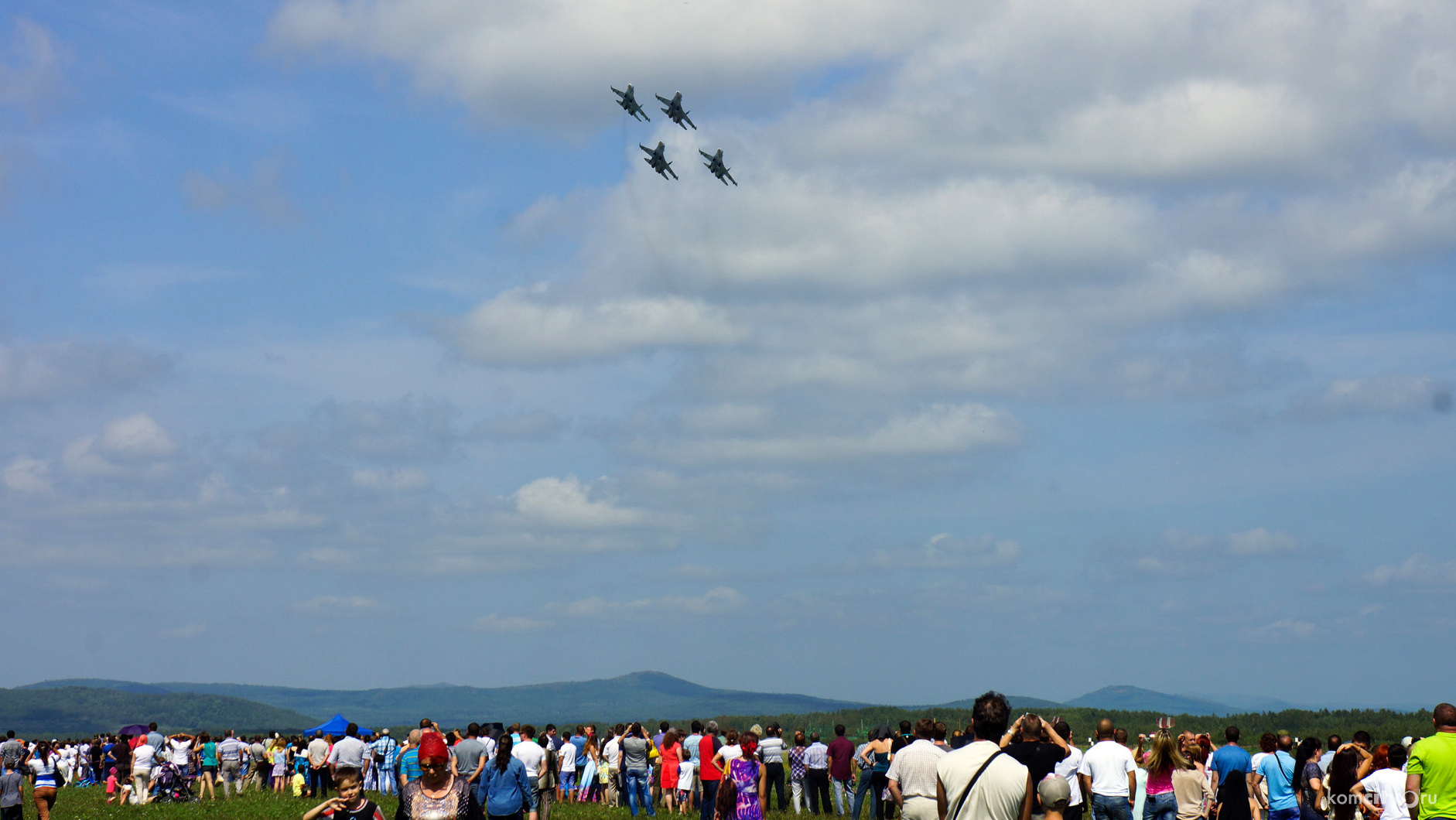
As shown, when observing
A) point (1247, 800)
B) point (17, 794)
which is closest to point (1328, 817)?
point (1247, 800)

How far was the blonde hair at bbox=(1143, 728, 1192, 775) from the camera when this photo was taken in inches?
556

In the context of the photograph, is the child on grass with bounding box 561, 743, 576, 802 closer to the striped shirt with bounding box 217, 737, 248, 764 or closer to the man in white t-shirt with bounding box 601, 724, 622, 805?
the man in white t-shirt with bounding box 601, 724, 622, 805

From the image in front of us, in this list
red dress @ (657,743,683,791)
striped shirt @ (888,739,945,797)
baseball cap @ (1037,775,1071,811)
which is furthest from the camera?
red dress @ (657,743,683,791)

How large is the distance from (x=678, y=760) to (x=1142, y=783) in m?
12.9

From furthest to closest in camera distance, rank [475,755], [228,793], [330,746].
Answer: [228,793] → [330,746] → [475,755]

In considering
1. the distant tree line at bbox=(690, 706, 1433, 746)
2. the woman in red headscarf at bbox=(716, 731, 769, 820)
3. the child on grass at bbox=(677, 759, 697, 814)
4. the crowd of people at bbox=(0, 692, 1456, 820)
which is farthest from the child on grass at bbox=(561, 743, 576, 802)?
the distant tree line at bbox=(690, 706, 1433, 746)

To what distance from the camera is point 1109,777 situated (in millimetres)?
13781

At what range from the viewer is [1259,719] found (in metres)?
118

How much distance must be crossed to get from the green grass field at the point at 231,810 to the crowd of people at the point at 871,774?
0.81 m

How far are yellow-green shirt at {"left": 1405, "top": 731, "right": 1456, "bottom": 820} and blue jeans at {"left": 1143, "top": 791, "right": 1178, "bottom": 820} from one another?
417 cm

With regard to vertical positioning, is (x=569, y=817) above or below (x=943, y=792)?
below

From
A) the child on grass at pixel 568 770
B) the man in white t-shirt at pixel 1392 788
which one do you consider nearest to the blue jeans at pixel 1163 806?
the man in white t-shirt at pixel 1392 788

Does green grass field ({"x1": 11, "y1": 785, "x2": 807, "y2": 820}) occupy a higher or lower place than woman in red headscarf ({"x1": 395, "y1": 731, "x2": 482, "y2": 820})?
lower

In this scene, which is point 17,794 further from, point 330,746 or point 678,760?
point 678,760
